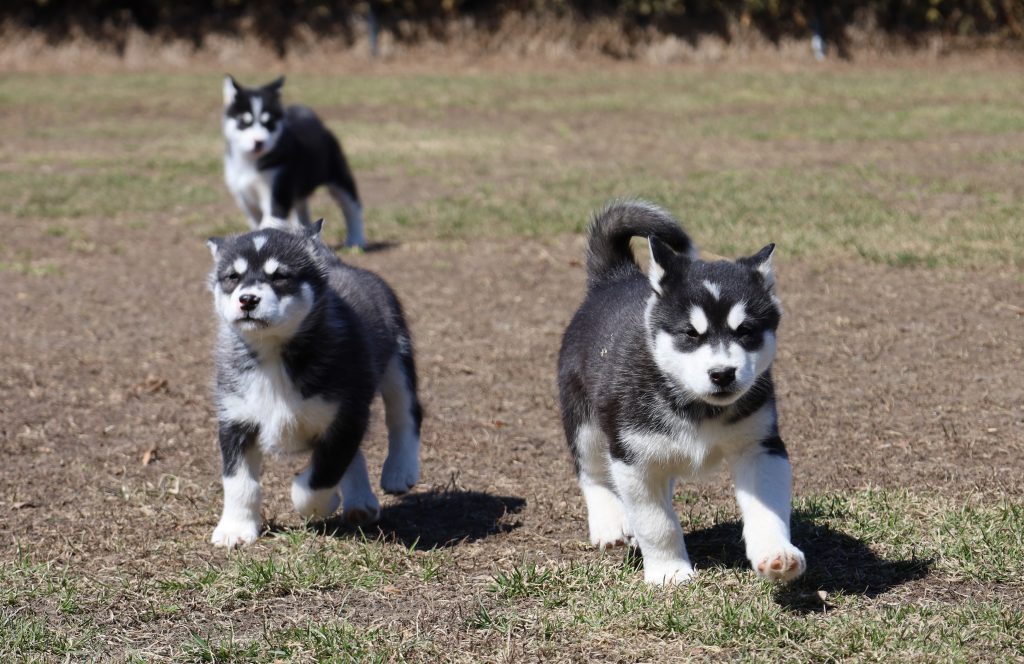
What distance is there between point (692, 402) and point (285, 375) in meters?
A: 1.71

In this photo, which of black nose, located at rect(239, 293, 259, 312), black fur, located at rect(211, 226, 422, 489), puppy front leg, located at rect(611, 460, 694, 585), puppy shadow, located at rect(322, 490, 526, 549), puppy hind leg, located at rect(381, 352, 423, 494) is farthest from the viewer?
puppy hind leg, located at rect(381, 352, 423, 494)

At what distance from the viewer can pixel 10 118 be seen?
2247 cm

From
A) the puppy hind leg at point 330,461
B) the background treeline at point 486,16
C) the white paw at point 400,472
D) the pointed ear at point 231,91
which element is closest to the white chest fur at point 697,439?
the puppy hind leg at point 330,461

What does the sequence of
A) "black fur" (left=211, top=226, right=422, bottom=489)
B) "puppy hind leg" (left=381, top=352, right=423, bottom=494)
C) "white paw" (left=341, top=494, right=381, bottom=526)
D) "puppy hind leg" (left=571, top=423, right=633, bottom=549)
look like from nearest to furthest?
"puppy hind leg" (left=571, top=423, right=633, bottom=549) → "black fur" (left=211, top=226, right=422, bottom=489) → "white paw" (left=341, top=494, right=381, bottom=526) → "puppy hind leg" (left=381, top=352, right=423, bottom=494)

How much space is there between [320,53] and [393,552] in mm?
26622

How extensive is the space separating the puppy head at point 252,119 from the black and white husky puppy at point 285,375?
631cm

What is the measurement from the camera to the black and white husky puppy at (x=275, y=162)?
11742mm

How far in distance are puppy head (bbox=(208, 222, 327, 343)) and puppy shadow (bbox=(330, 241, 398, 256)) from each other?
21.1 ft

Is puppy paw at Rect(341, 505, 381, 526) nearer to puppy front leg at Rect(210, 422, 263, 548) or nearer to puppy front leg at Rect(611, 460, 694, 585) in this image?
puppy front leg at Rect(210, 422, 263, 548)

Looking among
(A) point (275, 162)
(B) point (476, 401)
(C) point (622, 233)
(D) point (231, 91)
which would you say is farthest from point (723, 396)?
(D) point (231, 91)

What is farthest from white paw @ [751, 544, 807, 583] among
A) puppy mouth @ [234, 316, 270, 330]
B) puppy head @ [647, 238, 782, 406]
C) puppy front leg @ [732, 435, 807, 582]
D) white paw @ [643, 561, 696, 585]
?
Result: puppy mouth @ [234, 316, 270, 330]

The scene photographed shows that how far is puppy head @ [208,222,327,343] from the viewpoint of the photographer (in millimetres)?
5074

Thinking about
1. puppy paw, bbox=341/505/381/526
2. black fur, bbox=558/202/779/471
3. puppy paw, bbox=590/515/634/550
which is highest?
black fur, bbox=558/202/779/471

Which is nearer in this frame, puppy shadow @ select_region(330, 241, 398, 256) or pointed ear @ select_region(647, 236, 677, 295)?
pointed ear @ select_region(647, 236, 677, 295)
